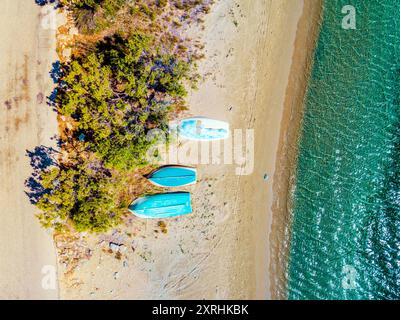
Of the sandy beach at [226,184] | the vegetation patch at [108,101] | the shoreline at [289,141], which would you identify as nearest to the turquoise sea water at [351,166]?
the shoreline at [289,141]

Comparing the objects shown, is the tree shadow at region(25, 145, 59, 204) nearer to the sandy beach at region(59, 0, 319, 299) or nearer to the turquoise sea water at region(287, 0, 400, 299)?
the sandy beach at region(59, 0, 319, 299)

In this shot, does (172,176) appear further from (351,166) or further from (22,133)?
(351,166)

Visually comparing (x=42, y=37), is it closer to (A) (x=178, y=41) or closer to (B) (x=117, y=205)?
(A) (x=178, y=41)

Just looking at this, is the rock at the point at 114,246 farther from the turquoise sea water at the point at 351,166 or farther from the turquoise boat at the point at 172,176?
the turquoise sea water at the point at 351,166

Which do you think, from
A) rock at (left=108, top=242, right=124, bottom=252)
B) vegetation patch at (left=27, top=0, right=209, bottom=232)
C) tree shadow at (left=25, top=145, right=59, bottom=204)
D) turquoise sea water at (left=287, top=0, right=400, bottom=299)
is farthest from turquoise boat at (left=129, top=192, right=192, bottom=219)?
turquoise sea water at (left=287, top=0, right=400, bottom=299)

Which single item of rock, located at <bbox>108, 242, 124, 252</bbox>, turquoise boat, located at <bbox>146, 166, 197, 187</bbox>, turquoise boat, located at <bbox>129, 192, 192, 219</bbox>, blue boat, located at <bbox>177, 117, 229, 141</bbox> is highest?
blue boat, located at <bbox>177, 117, 229, 141</bbox>
